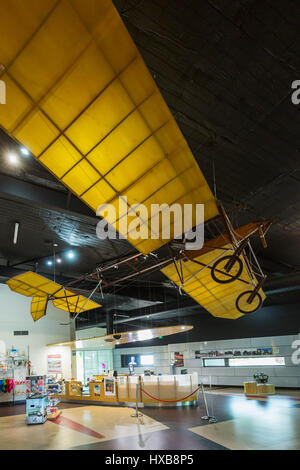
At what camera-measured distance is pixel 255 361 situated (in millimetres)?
20797

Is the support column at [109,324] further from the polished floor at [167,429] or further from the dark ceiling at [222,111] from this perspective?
the dark ceiling at [222,111]

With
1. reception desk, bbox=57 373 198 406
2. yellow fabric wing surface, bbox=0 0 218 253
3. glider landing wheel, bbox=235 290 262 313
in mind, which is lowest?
reception desk, bbox=57 373 198 406

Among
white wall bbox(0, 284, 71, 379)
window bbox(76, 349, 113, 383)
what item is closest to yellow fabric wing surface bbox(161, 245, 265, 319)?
white wall bbox(0, 284, 71, 379)

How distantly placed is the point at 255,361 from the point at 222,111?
17.8 metres

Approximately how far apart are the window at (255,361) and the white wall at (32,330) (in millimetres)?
10601

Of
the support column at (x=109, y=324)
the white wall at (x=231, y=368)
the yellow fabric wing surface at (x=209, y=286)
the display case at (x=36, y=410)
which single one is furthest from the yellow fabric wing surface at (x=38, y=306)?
the white wall at (x=231, y=368)

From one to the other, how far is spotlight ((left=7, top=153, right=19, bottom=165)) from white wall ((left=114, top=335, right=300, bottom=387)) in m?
12.0

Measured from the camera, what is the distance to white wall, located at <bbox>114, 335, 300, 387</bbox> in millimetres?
19125

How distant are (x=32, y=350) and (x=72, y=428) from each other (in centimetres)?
1008

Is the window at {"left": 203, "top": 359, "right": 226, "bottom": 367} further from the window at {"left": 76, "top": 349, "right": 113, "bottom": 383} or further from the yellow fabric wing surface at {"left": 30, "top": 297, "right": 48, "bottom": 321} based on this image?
the yellow fabric wing surface at {"left": 30, "top": 297, "right": 48, "bottom": 321}

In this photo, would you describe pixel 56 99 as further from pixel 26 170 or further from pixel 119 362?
pixel 119 362

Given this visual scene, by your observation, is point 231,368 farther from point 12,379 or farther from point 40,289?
point 40,289

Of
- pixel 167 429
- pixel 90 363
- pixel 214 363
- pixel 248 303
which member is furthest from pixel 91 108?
pixel 90 363

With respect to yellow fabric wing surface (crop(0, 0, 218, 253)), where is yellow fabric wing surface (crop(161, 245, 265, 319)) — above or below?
below
